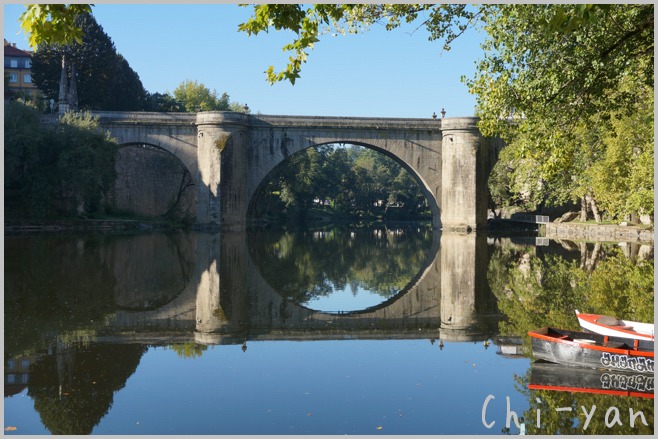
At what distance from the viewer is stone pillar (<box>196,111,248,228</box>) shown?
41281mm

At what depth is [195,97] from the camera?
73938mm

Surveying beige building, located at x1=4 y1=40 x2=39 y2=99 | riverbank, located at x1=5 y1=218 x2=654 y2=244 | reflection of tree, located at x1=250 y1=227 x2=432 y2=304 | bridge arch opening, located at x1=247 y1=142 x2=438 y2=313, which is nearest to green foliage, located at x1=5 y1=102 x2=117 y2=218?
riverbank, located at x1=5 y1=218 x2=654 y2=244

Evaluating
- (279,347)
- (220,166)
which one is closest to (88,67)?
(220,166)

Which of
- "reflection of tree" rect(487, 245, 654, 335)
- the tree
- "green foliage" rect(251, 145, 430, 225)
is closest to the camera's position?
"reflection of tree" rect(487, 245, 654, 335)

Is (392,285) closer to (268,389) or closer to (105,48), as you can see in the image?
(268,389)

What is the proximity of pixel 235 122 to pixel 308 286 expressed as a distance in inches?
970

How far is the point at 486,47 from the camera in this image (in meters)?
15.1

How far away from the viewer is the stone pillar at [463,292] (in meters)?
12.1

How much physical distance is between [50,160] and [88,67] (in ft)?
56.1

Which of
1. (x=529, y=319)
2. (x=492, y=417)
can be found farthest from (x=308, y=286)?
(x=492, y=417)

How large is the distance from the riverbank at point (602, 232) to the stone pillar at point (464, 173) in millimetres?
3802

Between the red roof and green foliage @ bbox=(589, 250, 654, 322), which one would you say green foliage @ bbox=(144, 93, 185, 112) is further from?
green foliage @ bbox=(589, 250, 654, 322)

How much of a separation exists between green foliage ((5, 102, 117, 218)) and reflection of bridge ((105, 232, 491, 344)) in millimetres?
20040

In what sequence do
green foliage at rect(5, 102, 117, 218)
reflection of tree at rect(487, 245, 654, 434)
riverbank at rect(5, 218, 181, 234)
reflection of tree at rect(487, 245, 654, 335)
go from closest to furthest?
reflection of tree at rect(487, 245, 654, 434)
reflection of tree at rect(487, 245, 654, 335)
green foliage at rect(5, 102, 117, 218)
riverbank at rect(5, 218, 181, 234)
